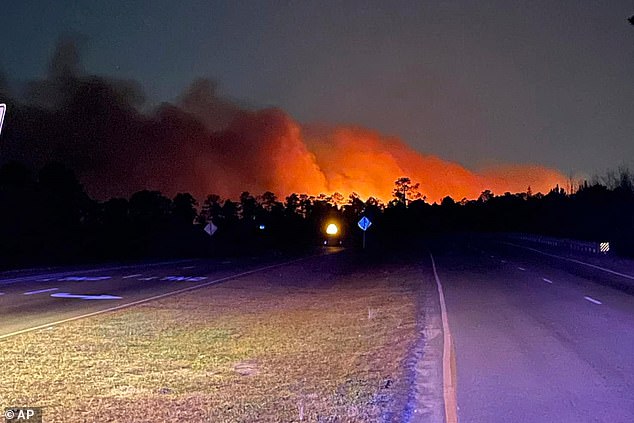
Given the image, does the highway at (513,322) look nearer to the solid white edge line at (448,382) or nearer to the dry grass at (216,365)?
the solid white edge line at (448,382)

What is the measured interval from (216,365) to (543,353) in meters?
5.37

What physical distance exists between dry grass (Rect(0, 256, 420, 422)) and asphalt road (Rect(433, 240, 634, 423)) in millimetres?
1103

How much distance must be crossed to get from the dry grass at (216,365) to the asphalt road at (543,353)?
110cm

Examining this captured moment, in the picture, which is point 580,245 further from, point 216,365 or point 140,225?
point 216,365

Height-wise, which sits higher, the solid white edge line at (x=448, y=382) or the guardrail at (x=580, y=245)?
the guardrail at (x=580, y=245)

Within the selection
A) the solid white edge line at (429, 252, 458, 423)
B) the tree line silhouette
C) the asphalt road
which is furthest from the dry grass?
the tree line silhouette

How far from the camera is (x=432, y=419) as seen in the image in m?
9.05

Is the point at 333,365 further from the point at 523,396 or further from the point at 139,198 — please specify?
the point at 139,198

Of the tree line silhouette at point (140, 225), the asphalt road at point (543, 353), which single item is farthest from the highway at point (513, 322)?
the tree line silhouette at point (140, 225)

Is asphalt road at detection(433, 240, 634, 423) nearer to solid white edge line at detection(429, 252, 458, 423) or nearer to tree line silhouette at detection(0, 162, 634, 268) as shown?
solid white edge line at detection(429, 252, 458, 423)

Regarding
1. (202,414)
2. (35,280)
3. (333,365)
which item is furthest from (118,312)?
(35,280)

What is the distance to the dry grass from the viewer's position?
934 centimetres

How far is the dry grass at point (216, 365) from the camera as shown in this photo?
30.6ft

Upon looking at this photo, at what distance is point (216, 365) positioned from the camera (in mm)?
12555
